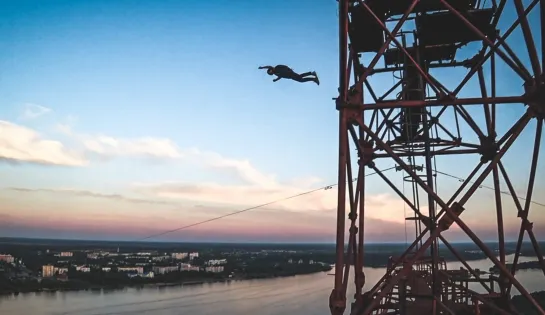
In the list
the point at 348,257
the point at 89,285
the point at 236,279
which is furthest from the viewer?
the point at 236,279

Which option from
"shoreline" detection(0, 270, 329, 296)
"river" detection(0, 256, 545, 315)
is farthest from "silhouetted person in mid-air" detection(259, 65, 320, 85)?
"shoreline" detection(0, 270, 329, 296)


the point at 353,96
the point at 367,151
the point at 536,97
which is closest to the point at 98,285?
the point at 367,151

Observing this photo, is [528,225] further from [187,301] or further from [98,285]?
[98,285]

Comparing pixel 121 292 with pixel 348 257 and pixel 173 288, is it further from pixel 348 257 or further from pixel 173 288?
pixel 348 257

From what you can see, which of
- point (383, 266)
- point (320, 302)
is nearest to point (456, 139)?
point (320, 302)

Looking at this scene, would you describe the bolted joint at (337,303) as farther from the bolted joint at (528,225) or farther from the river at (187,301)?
the river at (187,301)

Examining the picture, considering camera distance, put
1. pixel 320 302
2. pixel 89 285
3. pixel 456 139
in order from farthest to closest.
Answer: pixel 89 285
pixel 320 302
pixel 456 139

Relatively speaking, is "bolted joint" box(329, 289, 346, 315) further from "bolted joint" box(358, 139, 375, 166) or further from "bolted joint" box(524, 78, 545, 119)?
"bolted joint" box(358, 139, 375, 166)
